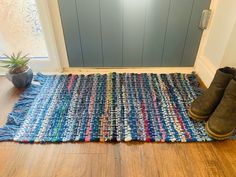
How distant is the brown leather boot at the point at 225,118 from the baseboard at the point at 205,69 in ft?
1.21

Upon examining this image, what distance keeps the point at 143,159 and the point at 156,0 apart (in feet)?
3.31

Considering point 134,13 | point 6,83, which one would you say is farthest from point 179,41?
point 6,83

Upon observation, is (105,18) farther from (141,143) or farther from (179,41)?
(141,143)

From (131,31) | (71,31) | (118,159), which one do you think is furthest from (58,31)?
(118,159)

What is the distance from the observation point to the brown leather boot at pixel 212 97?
3.23 feet

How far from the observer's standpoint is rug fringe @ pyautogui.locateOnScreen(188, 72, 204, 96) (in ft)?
4.28

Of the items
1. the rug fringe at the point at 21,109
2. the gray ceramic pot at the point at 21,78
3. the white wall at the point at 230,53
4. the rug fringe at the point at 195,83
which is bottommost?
the rug fringe at the point at 21,109

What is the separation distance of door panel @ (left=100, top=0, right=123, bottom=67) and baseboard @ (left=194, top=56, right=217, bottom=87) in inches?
24.5

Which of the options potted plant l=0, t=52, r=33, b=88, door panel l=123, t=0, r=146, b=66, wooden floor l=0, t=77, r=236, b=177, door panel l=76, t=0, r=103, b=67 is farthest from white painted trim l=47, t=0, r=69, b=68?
wooden floor l=0, t=77, r=236, b=177

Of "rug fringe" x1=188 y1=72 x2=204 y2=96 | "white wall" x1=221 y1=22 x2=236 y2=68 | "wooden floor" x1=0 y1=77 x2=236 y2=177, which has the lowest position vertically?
"wooden floor" x1=0 y1=77 x2=236 y2=177

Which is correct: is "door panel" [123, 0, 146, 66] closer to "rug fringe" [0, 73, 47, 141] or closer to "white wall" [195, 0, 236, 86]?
"white wall" [195, 0, 236, 86]

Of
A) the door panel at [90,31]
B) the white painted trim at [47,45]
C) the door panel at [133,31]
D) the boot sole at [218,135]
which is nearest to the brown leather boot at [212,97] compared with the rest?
the boot sole at [218,135]

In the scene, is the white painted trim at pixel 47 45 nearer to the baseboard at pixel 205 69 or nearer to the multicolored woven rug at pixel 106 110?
the multicolored woven rug at pixel 106 110

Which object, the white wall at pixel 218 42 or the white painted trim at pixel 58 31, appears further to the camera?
the white painted trim at pixel 58 31
